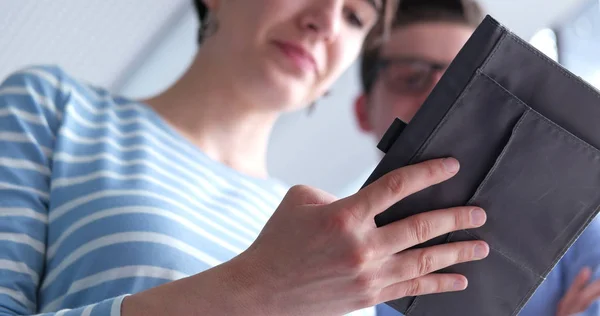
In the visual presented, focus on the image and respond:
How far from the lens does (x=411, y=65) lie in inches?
45.2

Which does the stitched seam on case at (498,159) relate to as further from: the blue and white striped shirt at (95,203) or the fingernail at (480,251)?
the blue and white striped shirt at (95,203)

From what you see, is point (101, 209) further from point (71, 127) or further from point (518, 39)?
point (518, 39)

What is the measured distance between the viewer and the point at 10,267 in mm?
624

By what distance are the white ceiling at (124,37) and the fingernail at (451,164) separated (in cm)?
95

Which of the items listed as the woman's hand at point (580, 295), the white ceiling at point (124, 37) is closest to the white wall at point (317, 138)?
the white ceiling at point (124, 37)

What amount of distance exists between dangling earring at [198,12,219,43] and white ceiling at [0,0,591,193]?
14.1 inches

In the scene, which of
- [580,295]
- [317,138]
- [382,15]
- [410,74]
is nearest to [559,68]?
[580,295]

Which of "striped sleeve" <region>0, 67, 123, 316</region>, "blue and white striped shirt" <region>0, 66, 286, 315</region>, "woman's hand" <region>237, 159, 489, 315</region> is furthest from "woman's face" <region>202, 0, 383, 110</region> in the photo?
"woman's hand" <region>237, 159, 489, 315</region>

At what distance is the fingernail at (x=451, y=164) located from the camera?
0.53 meters

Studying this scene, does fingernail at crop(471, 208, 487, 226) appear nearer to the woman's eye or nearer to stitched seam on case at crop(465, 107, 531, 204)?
stitched seam on case at crop(465, 107, 531, 204)

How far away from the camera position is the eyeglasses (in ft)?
3.71

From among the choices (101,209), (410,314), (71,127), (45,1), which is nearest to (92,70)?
(45,1)

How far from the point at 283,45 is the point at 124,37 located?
1.98 feet

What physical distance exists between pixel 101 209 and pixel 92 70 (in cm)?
78
